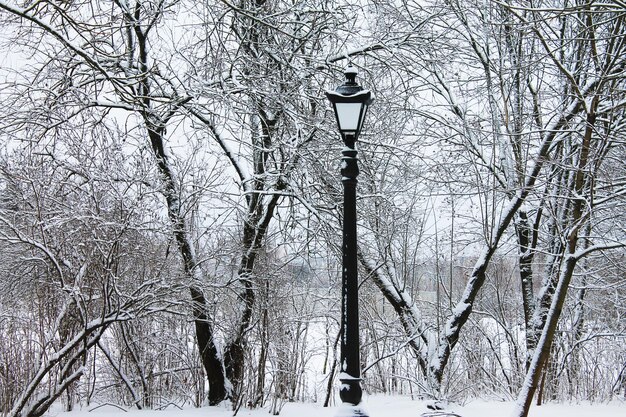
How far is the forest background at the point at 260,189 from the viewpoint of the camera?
810 centimetres

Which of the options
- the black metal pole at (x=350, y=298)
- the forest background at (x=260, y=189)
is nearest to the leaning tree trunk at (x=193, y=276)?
the forest background at (x=260, y=189)

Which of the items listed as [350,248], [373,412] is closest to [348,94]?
[350,248]

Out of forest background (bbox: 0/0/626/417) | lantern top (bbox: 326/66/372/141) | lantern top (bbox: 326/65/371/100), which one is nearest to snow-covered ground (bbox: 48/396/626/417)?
forest background (bbox: 0/0/626/417)

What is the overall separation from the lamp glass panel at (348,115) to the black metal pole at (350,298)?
0.32 ft

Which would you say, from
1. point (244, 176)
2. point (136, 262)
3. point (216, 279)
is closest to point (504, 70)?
point (244, 176)

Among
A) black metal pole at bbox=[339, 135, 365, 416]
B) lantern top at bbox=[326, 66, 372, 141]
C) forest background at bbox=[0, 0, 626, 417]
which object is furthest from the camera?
forest background at bbox=[0, 0, 626, 417]

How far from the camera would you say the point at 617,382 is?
522 inches

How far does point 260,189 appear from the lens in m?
9.91

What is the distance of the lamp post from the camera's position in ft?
16.9

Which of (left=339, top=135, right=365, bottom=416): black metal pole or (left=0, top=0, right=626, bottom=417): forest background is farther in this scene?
(left=0, top=0, right=626, bottom=417): forest background

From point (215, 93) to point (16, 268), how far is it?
4.04 meters

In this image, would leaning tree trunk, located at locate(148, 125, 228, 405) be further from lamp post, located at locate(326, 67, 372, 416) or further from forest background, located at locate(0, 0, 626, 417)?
lamp post, located at locate(326, 67, 372, 416)

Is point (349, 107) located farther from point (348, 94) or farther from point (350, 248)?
point (350, 248)

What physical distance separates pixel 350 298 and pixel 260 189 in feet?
16.2
